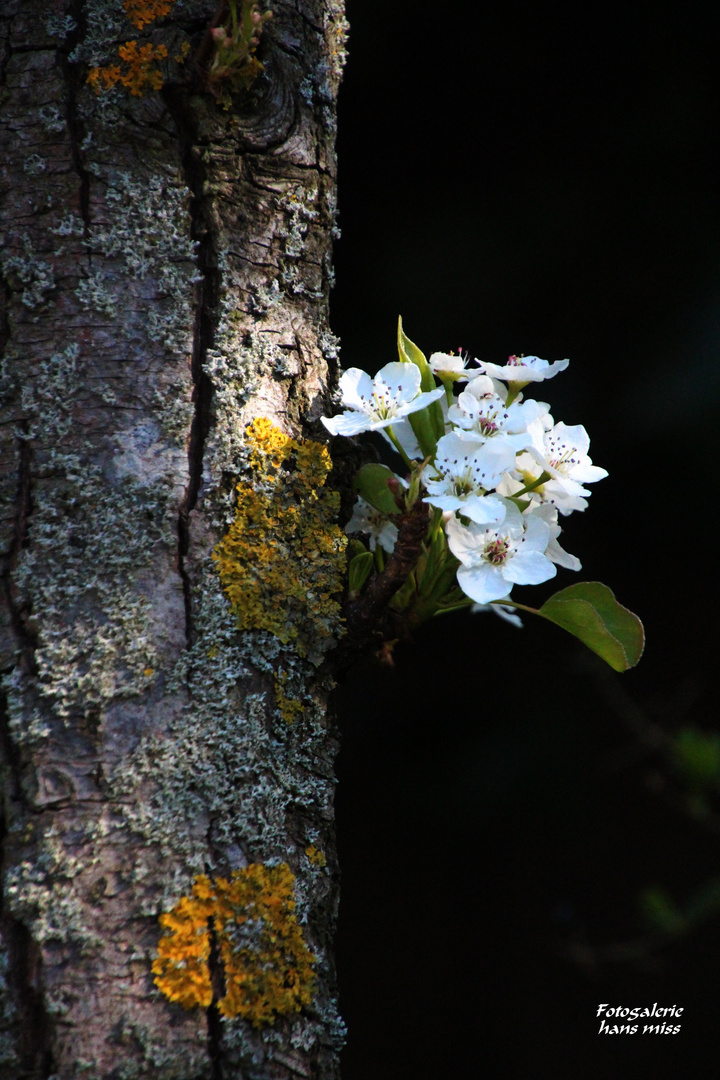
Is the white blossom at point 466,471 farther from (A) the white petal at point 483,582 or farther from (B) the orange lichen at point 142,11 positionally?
(B) the orange lichen at point 142,11

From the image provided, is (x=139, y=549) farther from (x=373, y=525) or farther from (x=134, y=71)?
(x=134, y=71)

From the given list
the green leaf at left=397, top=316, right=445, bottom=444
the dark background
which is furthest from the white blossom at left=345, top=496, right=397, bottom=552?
the dark background

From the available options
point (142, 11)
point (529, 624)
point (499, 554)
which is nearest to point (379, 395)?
point (499, 554)

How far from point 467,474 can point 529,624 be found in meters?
1.72

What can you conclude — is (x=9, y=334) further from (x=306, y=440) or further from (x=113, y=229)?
(x=306, y=440)

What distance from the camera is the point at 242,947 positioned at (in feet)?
2.53

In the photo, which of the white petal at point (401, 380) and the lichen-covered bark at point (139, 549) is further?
the white petal at point (401, 380)

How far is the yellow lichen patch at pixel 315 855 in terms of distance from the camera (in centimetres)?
87

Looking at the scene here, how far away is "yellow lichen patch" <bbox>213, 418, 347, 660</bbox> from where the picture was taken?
87 centimetres

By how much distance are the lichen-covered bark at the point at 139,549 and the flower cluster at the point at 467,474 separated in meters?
0.11

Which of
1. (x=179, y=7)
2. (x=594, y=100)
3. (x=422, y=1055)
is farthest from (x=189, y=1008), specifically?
(x=594, y=100)

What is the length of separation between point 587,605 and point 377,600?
0.25 metres

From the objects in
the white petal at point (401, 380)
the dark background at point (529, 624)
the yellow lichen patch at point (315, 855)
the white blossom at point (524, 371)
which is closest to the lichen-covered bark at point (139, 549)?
the yellow lichen patch at point (315, 855)

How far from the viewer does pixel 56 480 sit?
2.74 feet
